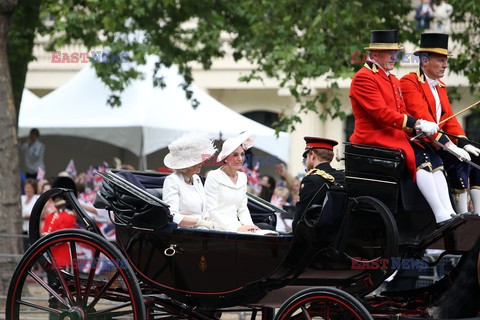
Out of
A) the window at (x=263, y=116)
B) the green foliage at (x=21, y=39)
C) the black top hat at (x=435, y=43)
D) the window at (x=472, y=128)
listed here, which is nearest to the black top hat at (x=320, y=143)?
the black top hat at (x=435, y=43)

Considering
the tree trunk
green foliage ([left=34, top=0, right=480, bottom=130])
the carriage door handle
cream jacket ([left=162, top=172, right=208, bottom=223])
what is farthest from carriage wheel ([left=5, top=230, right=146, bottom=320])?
green foliage ([left=34, top=0, right=480, bottom=130])

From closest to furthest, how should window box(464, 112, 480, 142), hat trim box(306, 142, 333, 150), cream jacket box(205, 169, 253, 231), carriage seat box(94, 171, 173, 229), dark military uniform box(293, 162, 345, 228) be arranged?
dark military uniform box(293, 162, 345, 228), carriage seat box(94, 171, 173, 229), hat trim box(306, 142, 333, 150), cream jacket box(205, 169, 253, 231), window box(464, 112, 480, 142)

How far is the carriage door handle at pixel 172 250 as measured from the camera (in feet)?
23.7

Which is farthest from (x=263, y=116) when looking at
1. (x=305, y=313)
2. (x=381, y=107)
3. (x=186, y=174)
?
(x=305, y=313)

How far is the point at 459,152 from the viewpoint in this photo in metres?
6.75

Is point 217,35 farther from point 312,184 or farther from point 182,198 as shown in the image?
point 312,184

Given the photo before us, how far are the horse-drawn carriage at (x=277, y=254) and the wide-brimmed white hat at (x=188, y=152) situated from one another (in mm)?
327

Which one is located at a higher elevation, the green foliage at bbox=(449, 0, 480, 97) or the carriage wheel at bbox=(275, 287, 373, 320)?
the green foliage at bbox=(449, 0, 480, 97)

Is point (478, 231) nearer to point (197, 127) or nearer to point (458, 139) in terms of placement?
point (458, 139)

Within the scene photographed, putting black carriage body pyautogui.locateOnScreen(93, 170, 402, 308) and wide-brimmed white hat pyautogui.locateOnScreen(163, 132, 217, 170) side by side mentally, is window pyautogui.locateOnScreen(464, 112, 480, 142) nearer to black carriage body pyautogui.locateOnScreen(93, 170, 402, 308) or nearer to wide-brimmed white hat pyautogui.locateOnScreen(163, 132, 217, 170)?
wide-brimmed white hat pyautogui.locateOnScreen(163, 132, 217, 170)

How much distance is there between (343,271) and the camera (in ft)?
22.3

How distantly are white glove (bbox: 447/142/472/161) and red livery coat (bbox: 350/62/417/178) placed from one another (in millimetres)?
251

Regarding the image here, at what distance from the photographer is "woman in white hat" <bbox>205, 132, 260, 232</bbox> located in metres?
7.54

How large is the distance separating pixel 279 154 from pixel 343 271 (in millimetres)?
9885
